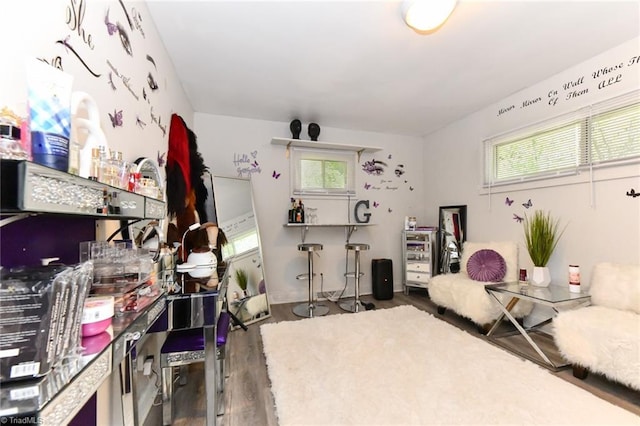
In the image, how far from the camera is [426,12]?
1.64 m

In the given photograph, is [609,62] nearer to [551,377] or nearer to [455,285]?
[455,285]

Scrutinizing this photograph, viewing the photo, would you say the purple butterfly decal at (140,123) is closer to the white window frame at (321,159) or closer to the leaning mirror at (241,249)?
the leaning mirror at (241,249)

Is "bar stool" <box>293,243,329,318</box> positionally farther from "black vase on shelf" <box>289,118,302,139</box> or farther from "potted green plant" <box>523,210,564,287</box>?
"potted green plant" <box>523,210,564,287</box>

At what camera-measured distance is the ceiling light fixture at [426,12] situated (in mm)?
1589

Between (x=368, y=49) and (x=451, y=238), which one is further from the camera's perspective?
(x=451, y=238)

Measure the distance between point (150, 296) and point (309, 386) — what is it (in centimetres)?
128

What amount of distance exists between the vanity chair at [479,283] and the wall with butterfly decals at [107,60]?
2.95 meters

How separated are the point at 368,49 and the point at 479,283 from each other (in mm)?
2428

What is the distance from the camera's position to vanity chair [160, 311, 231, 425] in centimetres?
136

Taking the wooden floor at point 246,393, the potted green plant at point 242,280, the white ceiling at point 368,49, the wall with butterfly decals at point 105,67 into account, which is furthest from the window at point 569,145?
the wall with butterfly decals at point 105,67

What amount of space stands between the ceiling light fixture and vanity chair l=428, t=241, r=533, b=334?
228cm

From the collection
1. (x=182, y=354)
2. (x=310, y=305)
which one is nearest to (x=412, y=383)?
(x=182, y=354)

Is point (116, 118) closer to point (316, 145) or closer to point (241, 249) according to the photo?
point (241, 249)

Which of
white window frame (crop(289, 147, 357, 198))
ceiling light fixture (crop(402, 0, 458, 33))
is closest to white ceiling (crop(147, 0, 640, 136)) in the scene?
ceiling light fixture (crop(402, 0, 458, 33))
